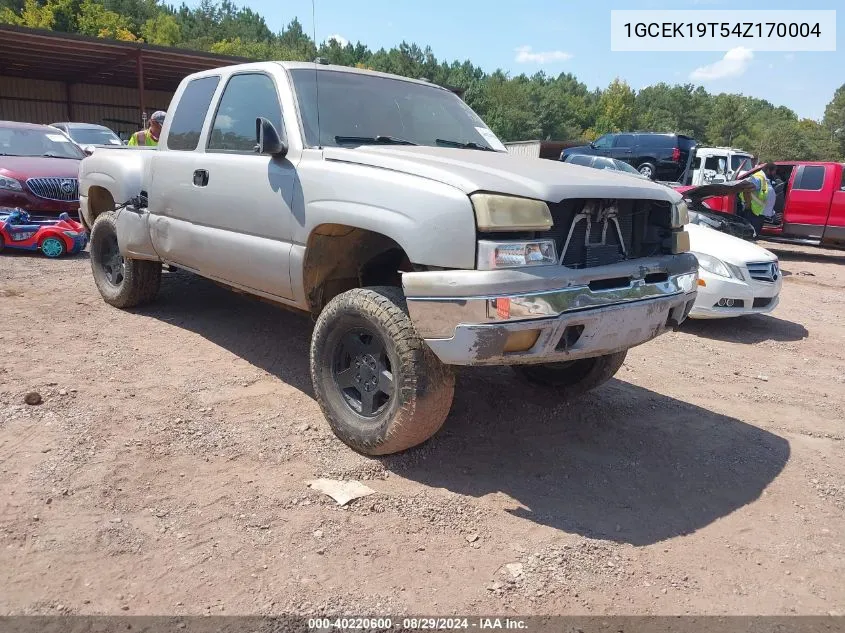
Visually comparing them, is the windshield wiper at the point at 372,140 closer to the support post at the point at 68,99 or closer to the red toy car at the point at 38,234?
the red toy car at the point at 38,234

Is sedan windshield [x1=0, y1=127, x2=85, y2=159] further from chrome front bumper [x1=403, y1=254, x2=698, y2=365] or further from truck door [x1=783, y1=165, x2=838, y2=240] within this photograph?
truck door [x1=783, y1=165, x2=838, y2=240]

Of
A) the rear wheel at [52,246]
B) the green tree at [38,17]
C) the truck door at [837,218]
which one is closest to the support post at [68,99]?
the green tree at [38,17]

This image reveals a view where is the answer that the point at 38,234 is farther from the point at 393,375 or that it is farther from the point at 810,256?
the point at 810,256

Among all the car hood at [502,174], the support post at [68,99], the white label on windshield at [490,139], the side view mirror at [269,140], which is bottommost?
the car hood at [502,174]

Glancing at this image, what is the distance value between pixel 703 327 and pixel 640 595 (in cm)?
507

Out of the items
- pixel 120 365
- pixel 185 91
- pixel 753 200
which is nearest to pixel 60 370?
pixel 120 365

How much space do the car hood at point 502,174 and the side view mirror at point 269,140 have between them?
11.1 inches

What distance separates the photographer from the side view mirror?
3.60m

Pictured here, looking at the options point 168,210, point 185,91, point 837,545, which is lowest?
point 837,545

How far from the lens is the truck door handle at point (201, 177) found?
14.1 feet

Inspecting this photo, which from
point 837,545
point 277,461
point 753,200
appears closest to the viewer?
point 837,545

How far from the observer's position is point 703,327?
7000 millimetres

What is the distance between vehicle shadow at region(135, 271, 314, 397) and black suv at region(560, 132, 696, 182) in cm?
1645

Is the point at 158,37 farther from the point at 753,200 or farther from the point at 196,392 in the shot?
the point at 196,392
